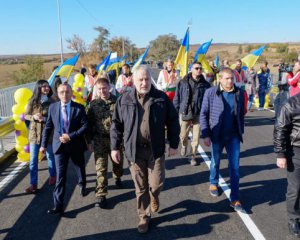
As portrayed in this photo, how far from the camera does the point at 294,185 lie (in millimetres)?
3482

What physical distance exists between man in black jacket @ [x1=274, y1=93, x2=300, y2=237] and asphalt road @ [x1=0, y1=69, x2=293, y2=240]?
0.28 metres

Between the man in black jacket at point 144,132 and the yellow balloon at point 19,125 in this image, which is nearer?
the man in black jacket at point 144,132

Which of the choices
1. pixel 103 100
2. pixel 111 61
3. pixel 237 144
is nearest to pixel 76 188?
pixel 103 100

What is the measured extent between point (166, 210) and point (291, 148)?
74.1 inches

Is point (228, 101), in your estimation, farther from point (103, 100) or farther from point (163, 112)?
point (103, 100)

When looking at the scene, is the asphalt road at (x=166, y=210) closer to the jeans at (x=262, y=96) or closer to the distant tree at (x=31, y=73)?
the jeans at (x=262, y=96)

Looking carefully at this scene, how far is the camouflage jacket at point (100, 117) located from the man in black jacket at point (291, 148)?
229 cm

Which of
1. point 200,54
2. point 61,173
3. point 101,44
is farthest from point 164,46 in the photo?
point 61,173

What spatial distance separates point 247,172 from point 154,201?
8.11ft

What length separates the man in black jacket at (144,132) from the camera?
3494 mm

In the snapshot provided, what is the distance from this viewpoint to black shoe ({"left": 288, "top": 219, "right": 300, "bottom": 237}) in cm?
353

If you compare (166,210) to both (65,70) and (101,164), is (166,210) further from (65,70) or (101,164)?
(65,70)

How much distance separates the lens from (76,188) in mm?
5133

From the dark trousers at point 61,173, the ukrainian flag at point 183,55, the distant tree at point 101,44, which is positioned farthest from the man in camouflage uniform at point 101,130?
the distant tree at point 101,44
